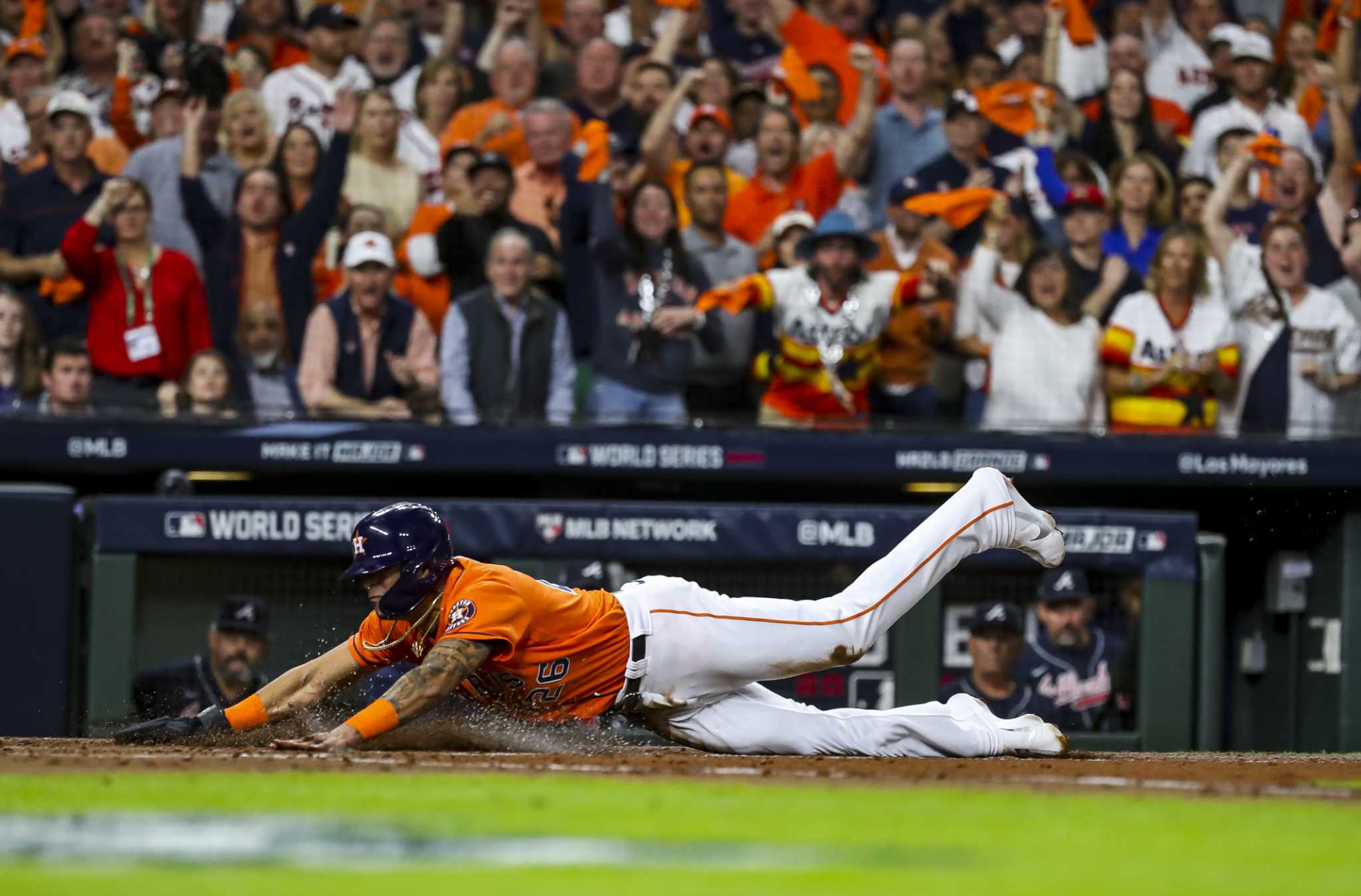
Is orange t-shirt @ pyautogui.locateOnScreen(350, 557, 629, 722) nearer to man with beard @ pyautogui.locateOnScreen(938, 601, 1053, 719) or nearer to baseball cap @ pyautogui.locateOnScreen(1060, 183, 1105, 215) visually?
man with beard @ pyautogui.locateOnScreen(938, 601, 1053, 719)

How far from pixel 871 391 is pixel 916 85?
7.38ft

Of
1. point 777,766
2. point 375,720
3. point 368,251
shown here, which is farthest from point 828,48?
point 375,720

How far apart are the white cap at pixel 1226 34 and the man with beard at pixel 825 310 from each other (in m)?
3.28

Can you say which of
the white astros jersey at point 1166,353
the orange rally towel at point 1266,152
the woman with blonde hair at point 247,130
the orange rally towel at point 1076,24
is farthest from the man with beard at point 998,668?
the woman with blonde hair at point 247,130

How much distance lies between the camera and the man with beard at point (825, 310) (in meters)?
10.7

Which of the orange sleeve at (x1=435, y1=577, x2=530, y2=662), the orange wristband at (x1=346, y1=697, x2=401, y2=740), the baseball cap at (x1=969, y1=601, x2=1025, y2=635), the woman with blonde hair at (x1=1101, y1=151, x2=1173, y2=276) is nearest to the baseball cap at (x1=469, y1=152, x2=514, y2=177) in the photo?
the woman with blonde hair at (x1=1101, y1=151, x2=1173, y2=276)

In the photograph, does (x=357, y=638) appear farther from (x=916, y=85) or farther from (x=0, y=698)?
(x=916, y=85)

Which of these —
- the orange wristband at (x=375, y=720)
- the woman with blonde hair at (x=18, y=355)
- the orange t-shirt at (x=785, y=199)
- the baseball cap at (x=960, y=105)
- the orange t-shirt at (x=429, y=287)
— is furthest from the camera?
the baseball cap at (x=960, y=105)

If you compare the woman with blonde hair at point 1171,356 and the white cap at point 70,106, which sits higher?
the white cap at point 70,106

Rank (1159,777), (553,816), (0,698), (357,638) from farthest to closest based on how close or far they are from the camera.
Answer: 1. (0,698)
2. (357,638)
3. (1159,777)
4. (553,816)

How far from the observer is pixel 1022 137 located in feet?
39.0

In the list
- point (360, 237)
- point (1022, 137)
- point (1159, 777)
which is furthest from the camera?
point (1022, 137)

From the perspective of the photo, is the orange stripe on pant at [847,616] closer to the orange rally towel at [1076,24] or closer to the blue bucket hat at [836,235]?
the blue bucket hat at [836,235]

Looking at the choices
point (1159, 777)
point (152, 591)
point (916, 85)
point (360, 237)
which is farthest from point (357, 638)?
point (916, 85)
